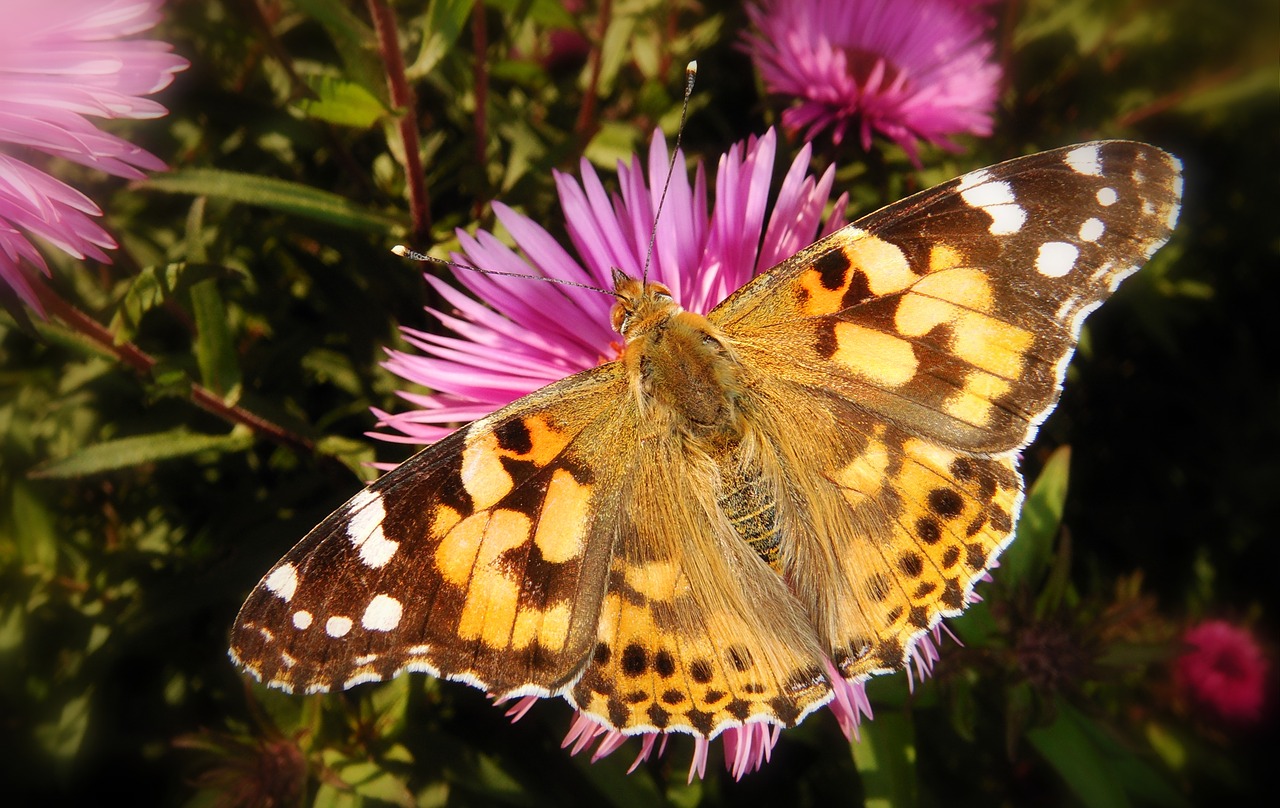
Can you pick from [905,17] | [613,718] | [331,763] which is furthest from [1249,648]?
[331,763]

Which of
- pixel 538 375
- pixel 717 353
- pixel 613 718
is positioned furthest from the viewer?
pixel 538 375

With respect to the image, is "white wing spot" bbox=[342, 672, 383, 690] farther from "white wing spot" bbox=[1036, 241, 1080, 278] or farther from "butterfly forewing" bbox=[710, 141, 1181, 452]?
"white wing spot" bbox=[1036, 241, 1080, 278]

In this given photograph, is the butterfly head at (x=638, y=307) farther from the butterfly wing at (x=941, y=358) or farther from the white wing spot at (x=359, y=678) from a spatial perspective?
the white wing spot at (x=359, y=678)

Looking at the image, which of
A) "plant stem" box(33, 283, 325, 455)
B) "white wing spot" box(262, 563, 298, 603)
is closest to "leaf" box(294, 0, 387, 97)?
"plant stem" box(33, 283, 325, 455)

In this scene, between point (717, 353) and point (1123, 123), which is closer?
point (717, 353)

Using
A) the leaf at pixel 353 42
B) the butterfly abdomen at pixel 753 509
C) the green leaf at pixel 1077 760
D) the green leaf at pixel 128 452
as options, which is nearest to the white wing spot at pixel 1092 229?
the butterfly abdomen at pixel 753 509

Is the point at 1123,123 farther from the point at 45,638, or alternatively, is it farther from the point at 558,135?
the point at 45,638
